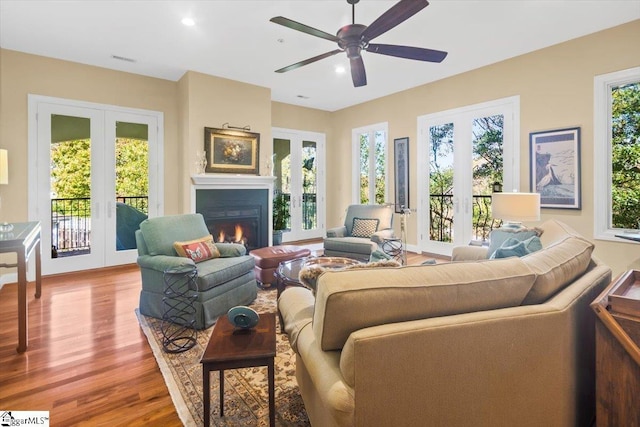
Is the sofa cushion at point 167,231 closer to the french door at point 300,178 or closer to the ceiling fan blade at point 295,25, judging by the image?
the ceiling fan blade at point 295,25

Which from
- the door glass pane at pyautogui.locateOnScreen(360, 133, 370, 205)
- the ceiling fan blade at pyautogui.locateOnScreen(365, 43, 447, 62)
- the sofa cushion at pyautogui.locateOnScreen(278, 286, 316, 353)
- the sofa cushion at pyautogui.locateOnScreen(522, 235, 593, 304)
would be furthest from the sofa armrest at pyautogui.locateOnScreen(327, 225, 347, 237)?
the sofa cushion at pyautogui.locateOnScreen(522, 235, 593, 304)

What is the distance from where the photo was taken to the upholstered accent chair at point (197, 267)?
111 inches

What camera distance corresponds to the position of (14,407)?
72.0 inches

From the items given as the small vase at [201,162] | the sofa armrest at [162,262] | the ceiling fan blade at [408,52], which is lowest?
the sofa armrest at [162,262]

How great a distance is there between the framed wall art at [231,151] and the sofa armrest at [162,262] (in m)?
2.50

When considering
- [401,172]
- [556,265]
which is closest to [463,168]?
[401,172]

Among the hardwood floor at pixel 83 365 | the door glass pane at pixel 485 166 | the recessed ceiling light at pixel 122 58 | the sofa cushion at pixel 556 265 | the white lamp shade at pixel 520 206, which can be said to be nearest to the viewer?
the sofa cushion at pixel 556 265

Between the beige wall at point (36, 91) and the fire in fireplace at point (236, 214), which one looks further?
the fire in fireplace at point (236, 214)

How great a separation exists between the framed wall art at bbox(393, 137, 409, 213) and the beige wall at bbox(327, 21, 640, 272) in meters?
0.20

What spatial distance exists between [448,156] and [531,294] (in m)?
4.50

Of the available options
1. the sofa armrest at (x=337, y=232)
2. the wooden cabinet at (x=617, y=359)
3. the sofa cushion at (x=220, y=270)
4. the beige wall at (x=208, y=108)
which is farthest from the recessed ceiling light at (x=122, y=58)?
the wooden cabinet at (x=617, y=359)

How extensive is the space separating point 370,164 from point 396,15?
178 inches

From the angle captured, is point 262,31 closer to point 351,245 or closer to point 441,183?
point 351,245

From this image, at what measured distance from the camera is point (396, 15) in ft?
7.99
